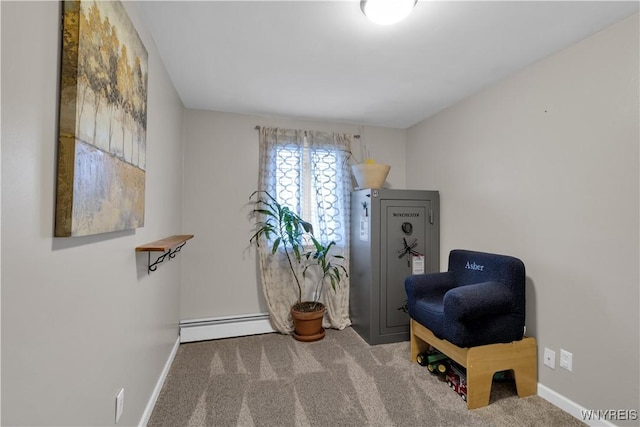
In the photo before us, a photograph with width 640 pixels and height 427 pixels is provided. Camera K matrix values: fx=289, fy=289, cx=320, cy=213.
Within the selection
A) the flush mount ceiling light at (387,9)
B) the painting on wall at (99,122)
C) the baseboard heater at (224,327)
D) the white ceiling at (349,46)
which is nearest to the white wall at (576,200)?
the white ceiling at (349,46)

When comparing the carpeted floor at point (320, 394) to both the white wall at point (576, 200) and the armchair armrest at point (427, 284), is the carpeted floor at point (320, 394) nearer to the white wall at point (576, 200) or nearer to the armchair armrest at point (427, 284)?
the white wall at point (576, 200)

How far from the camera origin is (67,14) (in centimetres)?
86

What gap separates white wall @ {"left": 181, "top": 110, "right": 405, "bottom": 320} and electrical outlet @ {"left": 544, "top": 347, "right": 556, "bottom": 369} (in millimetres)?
2423

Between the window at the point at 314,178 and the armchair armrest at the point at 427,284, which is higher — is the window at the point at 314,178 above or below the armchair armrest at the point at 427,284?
above

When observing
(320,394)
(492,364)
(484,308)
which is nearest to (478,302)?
(484,308)

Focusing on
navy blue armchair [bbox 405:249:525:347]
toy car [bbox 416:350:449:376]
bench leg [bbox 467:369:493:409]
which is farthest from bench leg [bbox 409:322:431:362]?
bench leg [bbox 467:369:493:409]

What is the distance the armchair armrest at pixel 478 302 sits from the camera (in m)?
1.79

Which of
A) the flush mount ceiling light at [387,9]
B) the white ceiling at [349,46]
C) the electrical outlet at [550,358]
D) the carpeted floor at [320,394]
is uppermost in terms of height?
the white ceiling at [349,46]

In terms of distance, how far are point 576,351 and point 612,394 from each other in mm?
238

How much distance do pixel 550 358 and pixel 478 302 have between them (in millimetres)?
693

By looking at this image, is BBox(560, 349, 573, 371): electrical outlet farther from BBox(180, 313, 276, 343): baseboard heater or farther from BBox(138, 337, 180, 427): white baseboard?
BBox(138, 337, 180, 427): white baseboard

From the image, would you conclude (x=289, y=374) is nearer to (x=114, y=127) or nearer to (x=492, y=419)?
(x=492, y=419)

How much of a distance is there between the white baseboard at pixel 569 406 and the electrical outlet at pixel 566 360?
7.8 inches

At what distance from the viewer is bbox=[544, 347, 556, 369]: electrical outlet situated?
1905 millimetres
